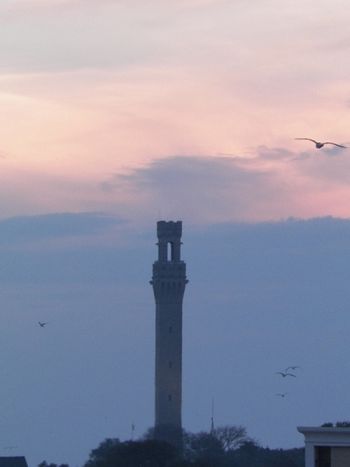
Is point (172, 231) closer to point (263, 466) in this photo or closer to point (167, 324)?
point (167, 324)

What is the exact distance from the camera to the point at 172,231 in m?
132

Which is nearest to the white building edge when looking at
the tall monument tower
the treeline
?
the treeline

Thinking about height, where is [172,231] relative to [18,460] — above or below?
above

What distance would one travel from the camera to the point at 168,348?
128500mm

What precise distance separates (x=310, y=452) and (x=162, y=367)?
3703 inches

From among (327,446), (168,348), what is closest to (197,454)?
(168,348)

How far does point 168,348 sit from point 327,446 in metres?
93.9

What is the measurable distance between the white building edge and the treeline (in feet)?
225

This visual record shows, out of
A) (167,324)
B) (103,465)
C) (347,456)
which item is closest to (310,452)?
(347,456)

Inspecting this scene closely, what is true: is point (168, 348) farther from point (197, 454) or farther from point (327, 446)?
point (327, 446)

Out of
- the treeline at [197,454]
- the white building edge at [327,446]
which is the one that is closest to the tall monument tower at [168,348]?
the treeline at [197,454]

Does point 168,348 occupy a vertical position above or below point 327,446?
above

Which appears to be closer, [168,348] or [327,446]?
[327,446]

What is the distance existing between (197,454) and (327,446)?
3583 inches
